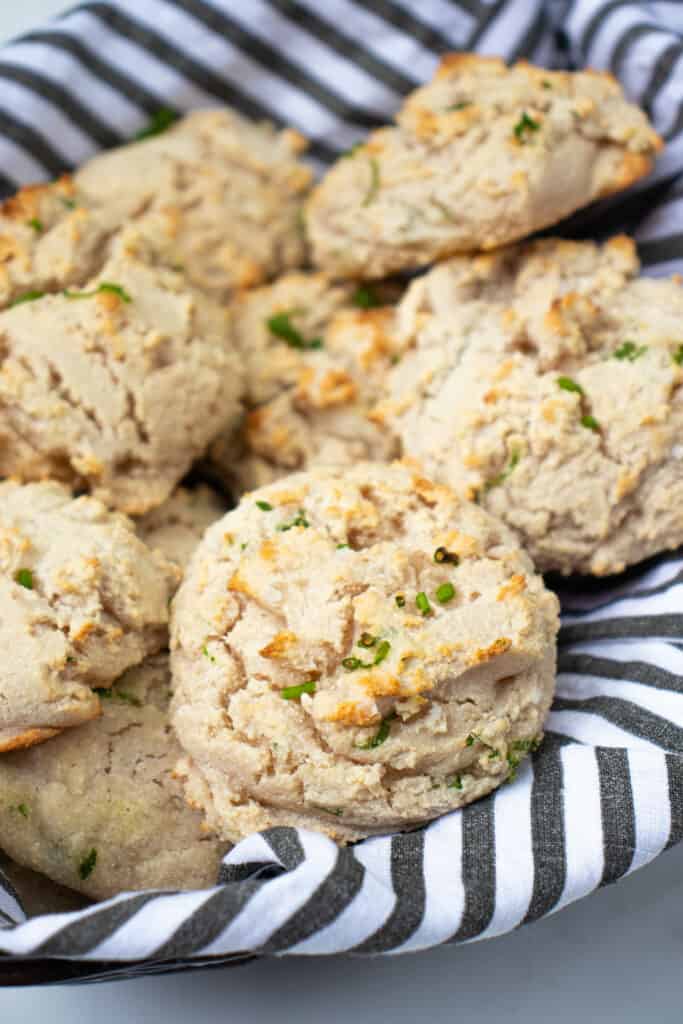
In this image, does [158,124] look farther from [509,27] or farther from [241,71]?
[509,27]

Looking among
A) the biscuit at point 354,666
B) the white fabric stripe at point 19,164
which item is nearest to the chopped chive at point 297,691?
the biscuit at point 354,666

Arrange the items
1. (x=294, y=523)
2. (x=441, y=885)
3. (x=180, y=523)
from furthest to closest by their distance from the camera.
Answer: (x=180, y=523) < (x=294, y=523) < (x=441, y=885)

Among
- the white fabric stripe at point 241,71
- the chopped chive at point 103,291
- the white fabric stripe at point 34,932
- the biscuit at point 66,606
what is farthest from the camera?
the white fabric stripe at point 241,71

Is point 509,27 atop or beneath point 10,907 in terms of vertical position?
atop

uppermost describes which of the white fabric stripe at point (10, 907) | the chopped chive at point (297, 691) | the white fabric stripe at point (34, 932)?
the chopped chive at point (297, 691)

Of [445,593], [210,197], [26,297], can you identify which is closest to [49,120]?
[210,197]

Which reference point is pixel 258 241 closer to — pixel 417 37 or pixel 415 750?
pixel 417 37

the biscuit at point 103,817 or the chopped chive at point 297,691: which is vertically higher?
the chopped chive at point 297,691

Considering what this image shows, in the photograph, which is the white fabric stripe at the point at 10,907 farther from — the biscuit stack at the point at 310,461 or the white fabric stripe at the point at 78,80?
the white fabric stripe at the point at 78,80

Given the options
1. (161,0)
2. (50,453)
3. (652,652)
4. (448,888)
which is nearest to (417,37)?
(161,0)
